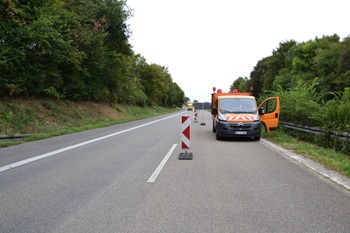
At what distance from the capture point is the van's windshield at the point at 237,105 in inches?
471

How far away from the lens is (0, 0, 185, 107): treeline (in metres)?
13.3

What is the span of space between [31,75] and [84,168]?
11.7 meters

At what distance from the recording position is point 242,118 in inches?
442

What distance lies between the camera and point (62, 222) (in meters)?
3.25

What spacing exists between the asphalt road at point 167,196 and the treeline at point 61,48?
867 centimetres

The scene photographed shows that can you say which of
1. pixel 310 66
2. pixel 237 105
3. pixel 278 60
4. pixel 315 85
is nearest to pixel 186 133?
pixel 237 105

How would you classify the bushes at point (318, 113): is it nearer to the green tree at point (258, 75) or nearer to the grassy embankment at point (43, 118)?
the grassy embankment at point (43, 118)

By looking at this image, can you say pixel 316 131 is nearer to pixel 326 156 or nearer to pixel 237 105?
pixel 326 156

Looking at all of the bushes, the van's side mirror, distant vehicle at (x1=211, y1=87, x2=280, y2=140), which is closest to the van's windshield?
distant vehicle at (x1=211, y1=87, x2=280, y2=140)

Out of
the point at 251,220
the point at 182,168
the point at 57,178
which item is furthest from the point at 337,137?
the point at 57,178

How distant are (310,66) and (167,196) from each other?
52473mm

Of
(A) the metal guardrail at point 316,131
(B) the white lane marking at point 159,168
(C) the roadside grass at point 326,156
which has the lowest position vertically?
(B) the white lane marking at point 159,168

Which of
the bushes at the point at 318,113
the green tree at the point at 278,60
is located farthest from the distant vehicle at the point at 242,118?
the green tree at the point at 278,60

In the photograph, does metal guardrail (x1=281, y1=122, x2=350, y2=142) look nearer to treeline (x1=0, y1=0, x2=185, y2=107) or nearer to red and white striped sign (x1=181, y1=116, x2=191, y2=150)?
red and white striped sign (x1=181, y1=116, x2=191, y2=150)
